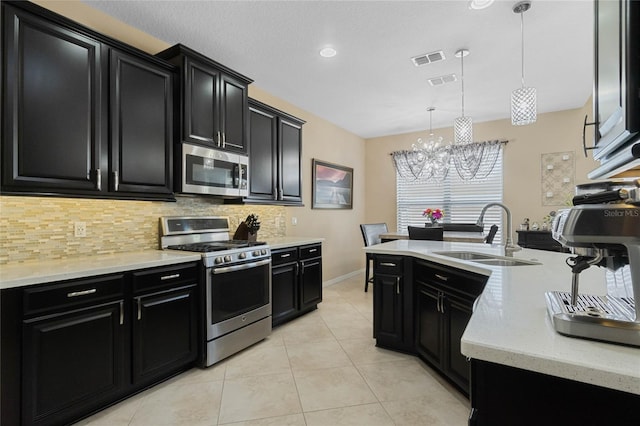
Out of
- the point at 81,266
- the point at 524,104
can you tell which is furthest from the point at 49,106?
the point at 524,104

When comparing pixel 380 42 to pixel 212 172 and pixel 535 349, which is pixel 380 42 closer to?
pixel 212 172

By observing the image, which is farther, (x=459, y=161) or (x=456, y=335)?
(x=459, y=161)

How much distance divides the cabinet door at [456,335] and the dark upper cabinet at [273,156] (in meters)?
2.24

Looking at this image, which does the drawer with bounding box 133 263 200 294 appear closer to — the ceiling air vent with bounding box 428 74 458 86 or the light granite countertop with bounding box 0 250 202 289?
the light granite countertop with bounding box 0 250 202 289

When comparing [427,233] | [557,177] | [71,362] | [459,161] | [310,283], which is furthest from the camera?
[459,161]

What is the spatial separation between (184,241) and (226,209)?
26.1 inches

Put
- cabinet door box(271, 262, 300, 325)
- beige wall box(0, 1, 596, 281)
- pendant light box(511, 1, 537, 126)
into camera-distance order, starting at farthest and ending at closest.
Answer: cabinet door box(271, 262, 300, 325), pendant light box(511, 1, 537, 126), beige wall box(0, 1, 596, 281)

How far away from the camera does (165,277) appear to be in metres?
2.20

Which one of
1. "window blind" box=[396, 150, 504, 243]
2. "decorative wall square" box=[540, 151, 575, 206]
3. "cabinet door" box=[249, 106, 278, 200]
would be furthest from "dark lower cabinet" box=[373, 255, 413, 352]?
"decorative wall square" box=[540, 151, 575, 206]

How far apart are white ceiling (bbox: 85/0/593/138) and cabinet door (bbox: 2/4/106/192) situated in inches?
26.8

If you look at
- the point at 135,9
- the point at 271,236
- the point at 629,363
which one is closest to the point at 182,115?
the point at 135,9

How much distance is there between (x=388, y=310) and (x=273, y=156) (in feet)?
7.14

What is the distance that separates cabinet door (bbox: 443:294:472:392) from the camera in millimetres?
1959

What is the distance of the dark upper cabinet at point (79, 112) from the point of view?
1.71m
